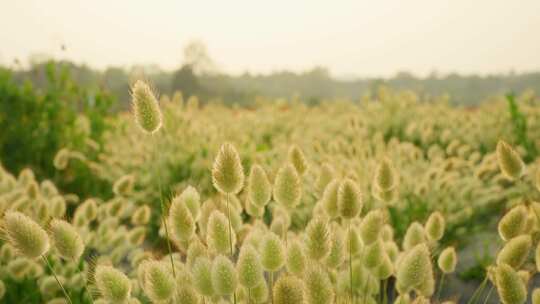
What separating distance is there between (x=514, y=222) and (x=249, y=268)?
66cm

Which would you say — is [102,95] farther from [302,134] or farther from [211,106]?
[211,106]

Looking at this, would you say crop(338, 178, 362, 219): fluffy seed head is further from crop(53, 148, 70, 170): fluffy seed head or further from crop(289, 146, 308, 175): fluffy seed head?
crop(53, 148, 70, 170): fluffy seed head

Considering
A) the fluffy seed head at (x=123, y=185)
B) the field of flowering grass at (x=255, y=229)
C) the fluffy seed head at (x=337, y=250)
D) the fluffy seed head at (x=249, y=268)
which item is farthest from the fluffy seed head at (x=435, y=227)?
the fluffy seed head at (x=123, y=185)

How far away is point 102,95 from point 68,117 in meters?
0.69

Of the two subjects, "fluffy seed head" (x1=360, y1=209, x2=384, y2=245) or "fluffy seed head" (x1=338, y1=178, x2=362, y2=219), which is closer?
"fluffy seed head" (x1=338, y1=178, x2=362, y2=219)

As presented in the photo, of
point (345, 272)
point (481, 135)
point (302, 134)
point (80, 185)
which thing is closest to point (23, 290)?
point (345, 272)

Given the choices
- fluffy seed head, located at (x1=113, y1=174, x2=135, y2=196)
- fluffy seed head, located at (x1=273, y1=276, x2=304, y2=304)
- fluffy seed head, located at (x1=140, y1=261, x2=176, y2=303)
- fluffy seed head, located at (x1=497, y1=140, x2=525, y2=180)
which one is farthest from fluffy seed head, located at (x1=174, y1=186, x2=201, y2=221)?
fluffy seed head, located at (x1=113, y1=174, x2=135, y2=196)

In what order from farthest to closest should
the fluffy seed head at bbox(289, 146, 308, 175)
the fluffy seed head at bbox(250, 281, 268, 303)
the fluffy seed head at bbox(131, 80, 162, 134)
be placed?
the fluffy seed head at bbox(289, 146, 308, 175), the fluffy seed head at bbox(250, 281, 268, 303), the fluffy seed head at bbox(131, 80, 162, 134)

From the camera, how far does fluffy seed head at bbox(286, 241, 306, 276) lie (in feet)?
3.91

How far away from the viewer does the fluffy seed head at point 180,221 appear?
3.87 feet

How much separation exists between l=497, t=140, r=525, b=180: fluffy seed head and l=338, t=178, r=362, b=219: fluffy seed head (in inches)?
15.9

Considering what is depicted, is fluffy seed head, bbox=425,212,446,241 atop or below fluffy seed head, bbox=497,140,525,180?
below

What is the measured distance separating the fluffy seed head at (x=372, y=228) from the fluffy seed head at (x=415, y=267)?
15 centimetres

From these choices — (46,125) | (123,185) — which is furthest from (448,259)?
(46,125)
